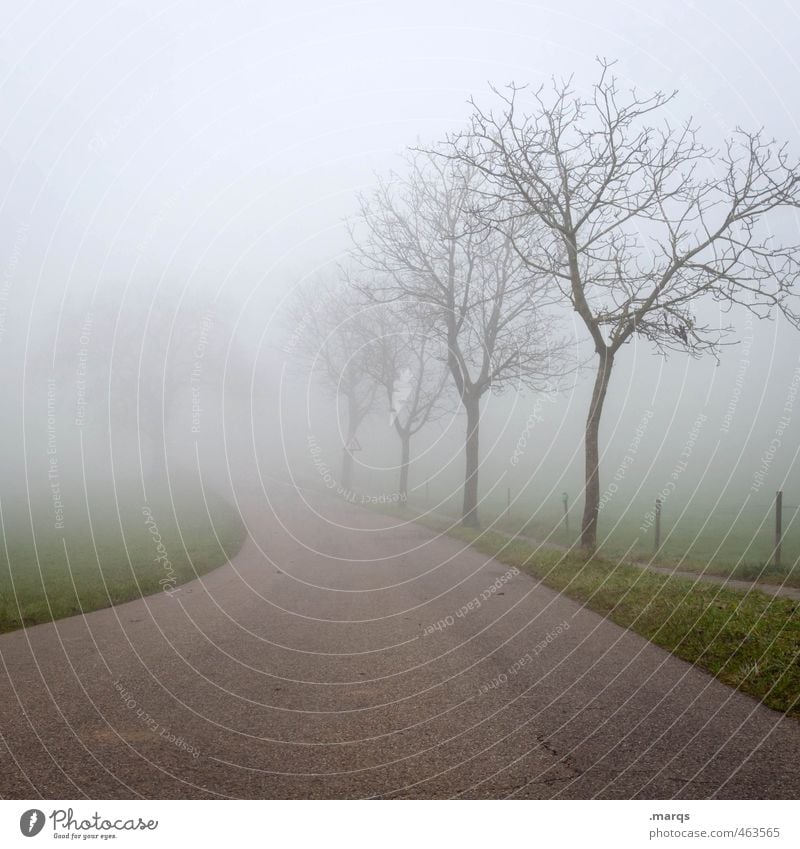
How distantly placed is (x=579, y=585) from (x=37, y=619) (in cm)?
882

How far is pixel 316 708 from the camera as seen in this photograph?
643 cm

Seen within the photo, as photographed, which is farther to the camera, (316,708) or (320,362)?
(320,362)

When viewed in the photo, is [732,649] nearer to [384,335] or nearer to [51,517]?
[51,517]

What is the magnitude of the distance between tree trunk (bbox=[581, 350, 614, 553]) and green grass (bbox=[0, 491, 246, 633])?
856 cm

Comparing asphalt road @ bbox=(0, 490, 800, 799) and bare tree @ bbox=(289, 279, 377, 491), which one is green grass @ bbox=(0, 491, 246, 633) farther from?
bare tree @ bbox=(289, 279, 377, 491)

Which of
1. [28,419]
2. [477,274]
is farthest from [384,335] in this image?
[28,419]

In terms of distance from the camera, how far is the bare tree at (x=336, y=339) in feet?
151

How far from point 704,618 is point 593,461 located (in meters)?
7.84

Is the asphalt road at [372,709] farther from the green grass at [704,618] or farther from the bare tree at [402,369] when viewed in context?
the bare tree at [402,369]

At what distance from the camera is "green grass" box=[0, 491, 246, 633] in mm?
12789

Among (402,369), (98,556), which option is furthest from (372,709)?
(402,369)

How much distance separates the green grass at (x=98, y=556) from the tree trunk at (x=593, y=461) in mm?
8558

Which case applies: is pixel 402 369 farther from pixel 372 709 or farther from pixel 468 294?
pixel 372 709

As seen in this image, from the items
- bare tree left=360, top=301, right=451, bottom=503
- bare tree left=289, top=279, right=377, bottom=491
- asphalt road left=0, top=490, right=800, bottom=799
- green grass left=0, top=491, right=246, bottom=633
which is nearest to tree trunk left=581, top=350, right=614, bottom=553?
asphalt road left=0, top=490, right=800, bottom=799
